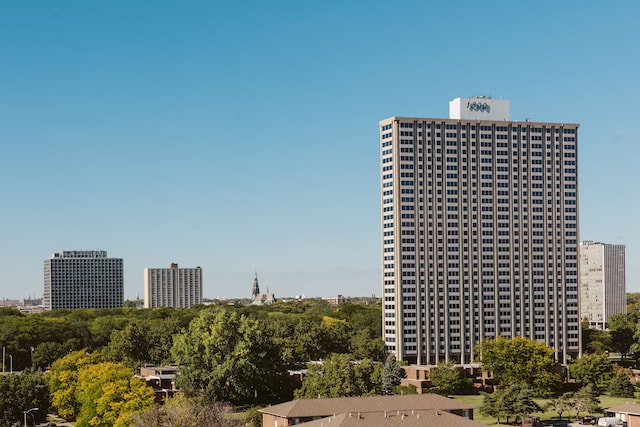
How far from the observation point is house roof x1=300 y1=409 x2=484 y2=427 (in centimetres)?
11200

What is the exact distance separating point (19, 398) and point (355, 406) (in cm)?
5224

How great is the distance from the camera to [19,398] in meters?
144

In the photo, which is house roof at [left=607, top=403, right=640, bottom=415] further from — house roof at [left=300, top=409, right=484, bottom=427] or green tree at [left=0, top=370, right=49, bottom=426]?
green tree at [left=0, top=370, right=49, bottom=426]

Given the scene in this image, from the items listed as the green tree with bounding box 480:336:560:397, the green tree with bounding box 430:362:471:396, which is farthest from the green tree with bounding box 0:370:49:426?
the green tree with bounding box 480:336:560:397

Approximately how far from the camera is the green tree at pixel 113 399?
445ft

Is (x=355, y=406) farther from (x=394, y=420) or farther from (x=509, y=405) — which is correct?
(x=509, y=405)

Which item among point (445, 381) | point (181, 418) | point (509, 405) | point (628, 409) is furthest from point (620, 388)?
point (181, 418)

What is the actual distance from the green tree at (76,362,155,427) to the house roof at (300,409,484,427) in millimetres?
28105

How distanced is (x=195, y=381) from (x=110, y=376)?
25.4 meters

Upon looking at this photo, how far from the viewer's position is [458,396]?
197 meters

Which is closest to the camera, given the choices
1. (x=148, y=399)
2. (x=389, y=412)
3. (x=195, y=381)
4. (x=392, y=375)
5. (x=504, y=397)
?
(x=389, y=412)

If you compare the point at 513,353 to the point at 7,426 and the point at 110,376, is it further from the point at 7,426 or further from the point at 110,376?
the point at 7,426

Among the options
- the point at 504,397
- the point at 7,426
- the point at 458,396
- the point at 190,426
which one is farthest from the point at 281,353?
the point at 190,426

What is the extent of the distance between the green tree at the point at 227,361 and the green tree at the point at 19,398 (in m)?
25.0
